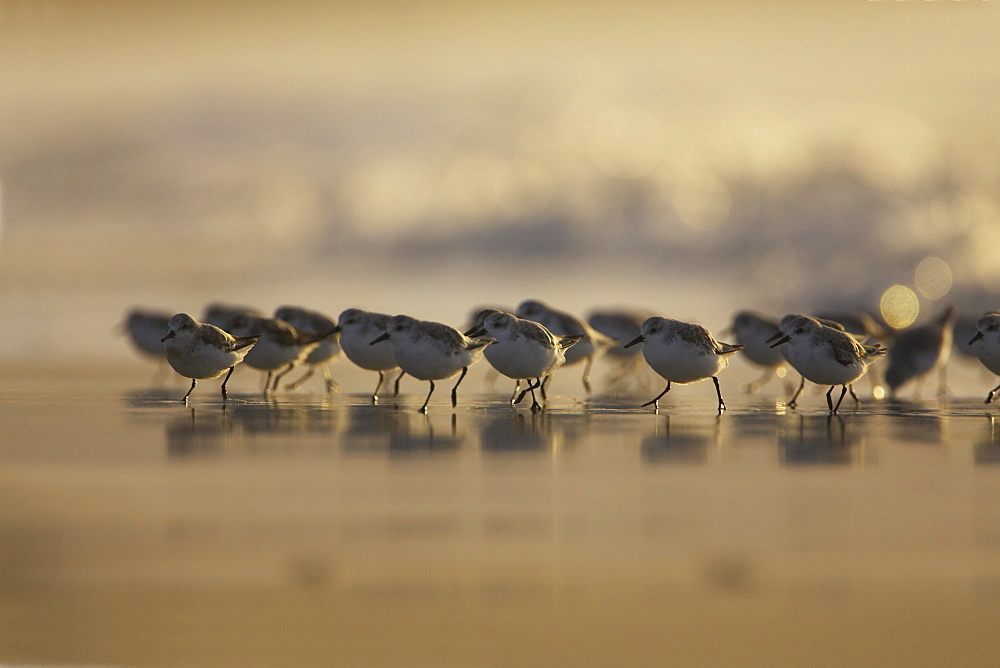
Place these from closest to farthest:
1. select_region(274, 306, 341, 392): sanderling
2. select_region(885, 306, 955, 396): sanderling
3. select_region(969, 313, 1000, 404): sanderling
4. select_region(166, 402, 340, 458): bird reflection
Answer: select_region(166, 402, 340, 458): bird reflection, select_region(969, 313, 1000, 404): sanderling, select_region(274, 306, 341, 392): sanderling, select_region(885, 306, 955, 396): sanderling

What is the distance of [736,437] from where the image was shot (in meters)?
7.45

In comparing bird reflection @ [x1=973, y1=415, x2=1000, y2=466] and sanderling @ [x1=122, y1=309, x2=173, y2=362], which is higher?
sanderling @ [x1=122, y1=309, x2=173, y2=362]

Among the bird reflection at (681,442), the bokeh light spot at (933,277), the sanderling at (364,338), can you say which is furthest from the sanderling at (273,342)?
the bokeh light spot at (933,277)

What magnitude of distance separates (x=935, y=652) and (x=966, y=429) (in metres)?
5.15

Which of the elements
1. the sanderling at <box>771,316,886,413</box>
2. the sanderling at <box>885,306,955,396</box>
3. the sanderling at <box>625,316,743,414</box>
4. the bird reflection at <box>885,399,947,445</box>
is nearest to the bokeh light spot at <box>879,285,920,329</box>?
the sanderling at <box>885,306,955,396</box>

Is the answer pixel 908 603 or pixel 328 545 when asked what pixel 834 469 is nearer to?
pixel 908 603

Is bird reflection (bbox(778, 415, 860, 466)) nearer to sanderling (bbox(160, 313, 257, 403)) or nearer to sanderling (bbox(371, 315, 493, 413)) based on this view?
sanderling (bbox(371, 315, 493, 413))

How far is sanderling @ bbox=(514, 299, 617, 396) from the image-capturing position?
10.3 meters

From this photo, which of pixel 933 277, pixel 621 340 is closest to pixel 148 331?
pixel 621 340

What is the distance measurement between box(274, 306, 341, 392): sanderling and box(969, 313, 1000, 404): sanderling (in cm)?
568

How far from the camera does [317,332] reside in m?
10.5

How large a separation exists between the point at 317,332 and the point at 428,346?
7.75 ft

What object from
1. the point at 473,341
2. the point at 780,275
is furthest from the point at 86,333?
the point at 780,275

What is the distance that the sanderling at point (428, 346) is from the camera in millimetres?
8477
